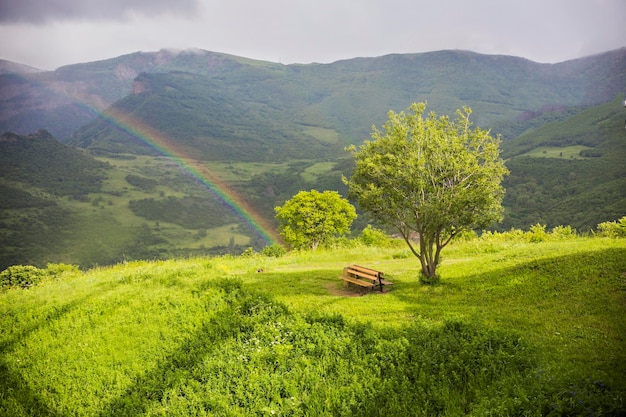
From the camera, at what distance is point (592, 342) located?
930 cm

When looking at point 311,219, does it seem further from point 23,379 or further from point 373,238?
point 23,379

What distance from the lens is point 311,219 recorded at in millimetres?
49031

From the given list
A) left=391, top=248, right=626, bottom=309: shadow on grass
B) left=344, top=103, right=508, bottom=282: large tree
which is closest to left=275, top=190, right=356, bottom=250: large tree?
left=344, top=103, right=508, bottom=282: large tree

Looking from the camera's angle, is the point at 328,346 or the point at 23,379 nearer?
the point at 328,346

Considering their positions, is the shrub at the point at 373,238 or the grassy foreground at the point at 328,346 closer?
the grassy foreground at the point at 328,346

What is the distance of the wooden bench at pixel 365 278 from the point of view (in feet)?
52.2

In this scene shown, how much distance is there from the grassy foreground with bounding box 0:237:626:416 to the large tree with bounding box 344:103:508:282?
8.89 ft

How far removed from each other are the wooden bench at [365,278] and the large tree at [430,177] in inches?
71.1

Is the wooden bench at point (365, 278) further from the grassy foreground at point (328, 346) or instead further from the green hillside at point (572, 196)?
the green hillside at point (572, 196)

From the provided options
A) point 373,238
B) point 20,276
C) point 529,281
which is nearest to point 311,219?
point 373,238

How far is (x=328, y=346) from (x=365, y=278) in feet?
20.2

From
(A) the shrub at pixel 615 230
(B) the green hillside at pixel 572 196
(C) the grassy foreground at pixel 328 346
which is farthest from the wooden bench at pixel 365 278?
(B) the green hillside at pixel 572 196

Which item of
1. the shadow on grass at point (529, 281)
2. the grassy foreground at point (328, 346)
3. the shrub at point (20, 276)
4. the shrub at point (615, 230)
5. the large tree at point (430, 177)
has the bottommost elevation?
the shrub at point (20, 276)

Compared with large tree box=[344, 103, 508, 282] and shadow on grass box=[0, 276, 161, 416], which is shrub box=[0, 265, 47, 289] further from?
large tree box=[344, 103, 508, 282]
